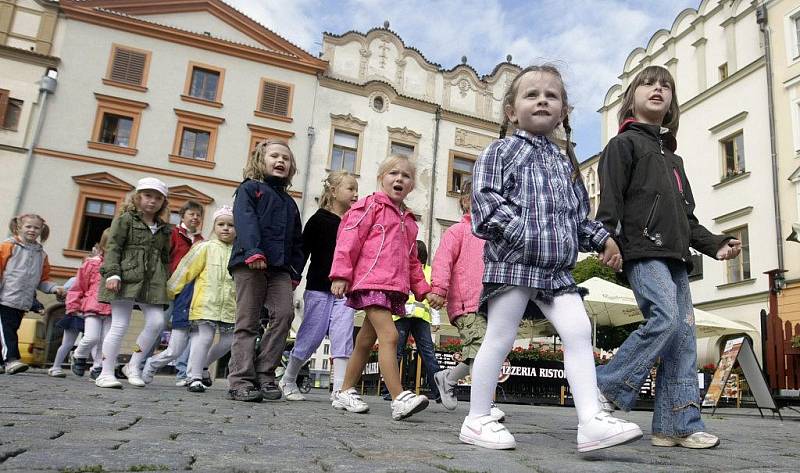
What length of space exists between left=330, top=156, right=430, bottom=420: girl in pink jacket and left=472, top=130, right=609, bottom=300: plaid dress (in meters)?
1.32

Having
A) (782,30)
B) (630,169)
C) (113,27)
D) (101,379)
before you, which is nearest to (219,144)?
(113,27)

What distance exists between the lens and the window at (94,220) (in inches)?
786

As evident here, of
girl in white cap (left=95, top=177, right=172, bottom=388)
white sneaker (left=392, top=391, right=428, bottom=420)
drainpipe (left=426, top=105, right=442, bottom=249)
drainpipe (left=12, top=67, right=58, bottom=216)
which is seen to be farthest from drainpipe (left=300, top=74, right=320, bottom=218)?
white sneaker (left=392, top=391, right=428, bottom=420)

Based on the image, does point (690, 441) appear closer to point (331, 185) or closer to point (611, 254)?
point (611, 254)

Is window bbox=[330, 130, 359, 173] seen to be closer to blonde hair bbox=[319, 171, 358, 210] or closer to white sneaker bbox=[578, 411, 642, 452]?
blonde hair bbox=[319, 171, 358, 210]

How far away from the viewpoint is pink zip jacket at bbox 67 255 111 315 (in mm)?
7672

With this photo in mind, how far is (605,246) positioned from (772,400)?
5.28m

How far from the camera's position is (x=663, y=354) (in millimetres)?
3129

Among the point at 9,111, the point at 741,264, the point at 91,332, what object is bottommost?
the point at 91,332

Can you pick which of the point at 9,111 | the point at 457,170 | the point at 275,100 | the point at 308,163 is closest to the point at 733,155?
the point at 457,170

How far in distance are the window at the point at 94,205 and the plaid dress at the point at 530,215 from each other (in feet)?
64.6

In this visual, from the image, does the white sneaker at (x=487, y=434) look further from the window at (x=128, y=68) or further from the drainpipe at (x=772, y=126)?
the window at (x=128, y=68)

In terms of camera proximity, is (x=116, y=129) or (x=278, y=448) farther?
(x=116, y=129)

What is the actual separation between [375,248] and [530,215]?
5.29 feet
